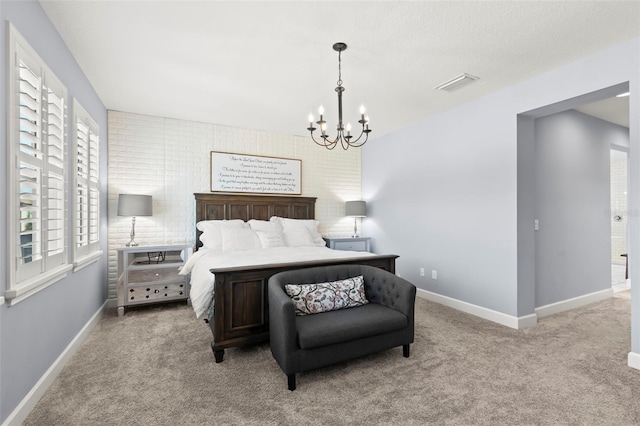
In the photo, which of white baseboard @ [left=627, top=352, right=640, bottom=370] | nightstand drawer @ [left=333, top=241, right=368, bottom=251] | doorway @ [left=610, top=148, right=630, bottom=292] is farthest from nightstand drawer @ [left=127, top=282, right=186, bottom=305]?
doorway @ [left=610, top=148, right=630, bottom=292]

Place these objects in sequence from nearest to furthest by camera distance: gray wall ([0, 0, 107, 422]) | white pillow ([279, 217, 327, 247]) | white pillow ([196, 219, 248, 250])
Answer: gray wall ([0, 0, 107, 422]), white pillow ([196, 219, 248, 250]), white pillow ([279, 217, 327, 247])

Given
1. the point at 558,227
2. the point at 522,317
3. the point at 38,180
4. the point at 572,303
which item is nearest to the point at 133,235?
the point at 38,180

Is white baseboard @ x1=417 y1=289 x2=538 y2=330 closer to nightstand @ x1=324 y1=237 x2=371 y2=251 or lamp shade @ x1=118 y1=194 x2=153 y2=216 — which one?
nightstand @ x1=324 y1=237 x2=371 y2=251

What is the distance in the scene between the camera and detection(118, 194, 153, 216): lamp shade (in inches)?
151

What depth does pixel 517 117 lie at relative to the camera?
3312 mm

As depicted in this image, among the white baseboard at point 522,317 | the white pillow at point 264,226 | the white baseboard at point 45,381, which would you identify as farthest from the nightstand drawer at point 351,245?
the white baseboard at point 45,381

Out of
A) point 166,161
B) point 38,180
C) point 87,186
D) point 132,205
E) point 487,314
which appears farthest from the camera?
point 166,161

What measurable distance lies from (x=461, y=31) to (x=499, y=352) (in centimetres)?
272

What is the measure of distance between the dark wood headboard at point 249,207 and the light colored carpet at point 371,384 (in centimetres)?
190

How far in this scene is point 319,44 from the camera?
255 centimetres

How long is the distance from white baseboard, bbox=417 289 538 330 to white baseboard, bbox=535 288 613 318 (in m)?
0.34

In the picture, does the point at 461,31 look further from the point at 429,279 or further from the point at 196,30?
the point at 429,279

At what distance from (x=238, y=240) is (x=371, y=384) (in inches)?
97.2

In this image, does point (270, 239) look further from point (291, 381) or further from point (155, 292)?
point (291, 381)
